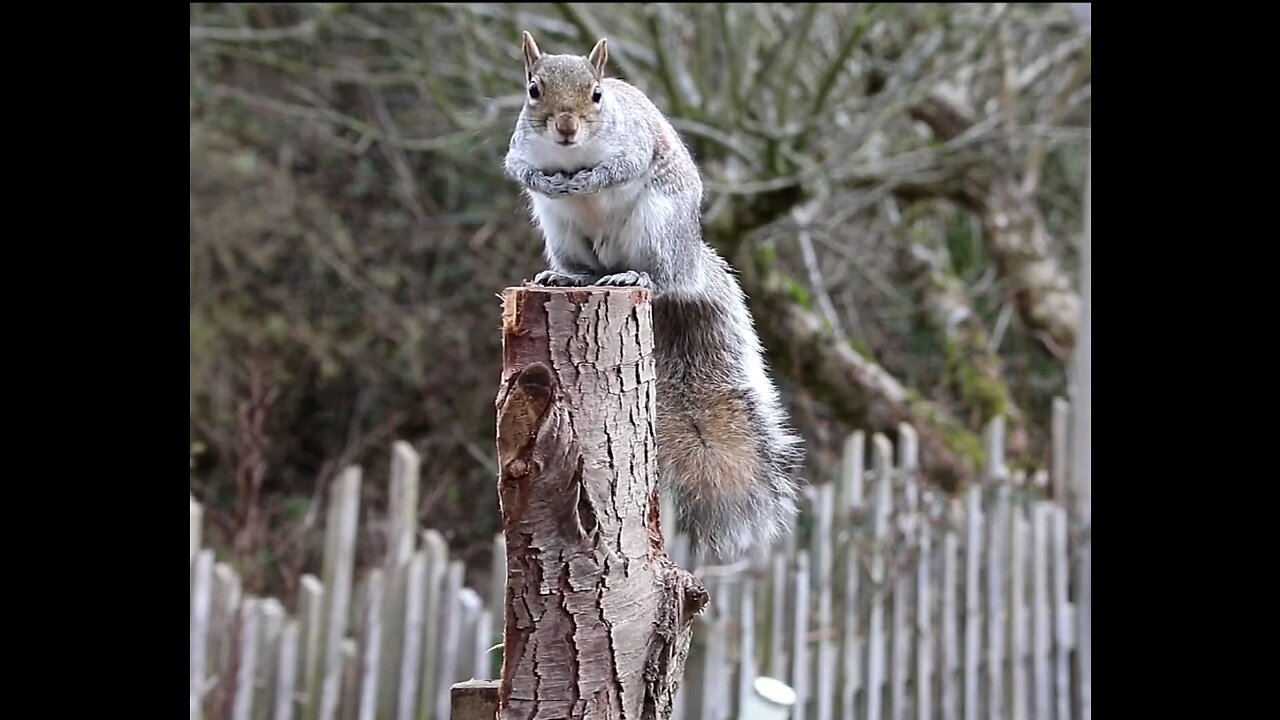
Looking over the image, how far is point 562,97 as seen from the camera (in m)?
1.67

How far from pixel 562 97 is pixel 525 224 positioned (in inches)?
132

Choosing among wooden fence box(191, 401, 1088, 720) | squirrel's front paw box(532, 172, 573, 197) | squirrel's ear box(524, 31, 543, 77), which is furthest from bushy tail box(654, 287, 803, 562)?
wooden fence box(191, 401, 1088, 720)

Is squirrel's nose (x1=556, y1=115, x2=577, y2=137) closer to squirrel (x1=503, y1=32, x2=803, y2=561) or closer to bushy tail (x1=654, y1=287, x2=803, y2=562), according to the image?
squirrel (x1=503, y1=32, x2=803, y2=561)

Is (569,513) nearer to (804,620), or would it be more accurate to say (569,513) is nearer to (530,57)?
(530,57)

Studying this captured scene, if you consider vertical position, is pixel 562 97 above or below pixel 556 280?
above

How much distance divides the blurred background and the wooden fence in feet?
2.11

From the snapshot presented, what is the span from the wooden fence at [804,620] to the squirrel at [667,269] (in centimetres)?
82

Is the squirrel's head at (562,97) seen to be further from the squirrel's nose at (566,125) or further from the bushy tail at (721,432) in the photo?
the bushy tail at (721,432)

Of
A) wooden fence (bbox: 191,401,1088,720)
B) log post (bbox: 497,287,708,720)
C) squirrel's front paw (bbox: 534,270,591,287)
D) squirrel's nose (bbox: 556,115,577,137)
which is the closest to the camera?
log post (bbox: 497,287,708,720)

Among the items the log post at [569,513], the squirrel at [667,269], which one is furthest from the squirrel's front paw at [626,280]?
the log post at [569,513]

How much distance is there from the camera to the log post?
141 centimetres

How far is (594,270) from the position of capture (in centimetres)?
190

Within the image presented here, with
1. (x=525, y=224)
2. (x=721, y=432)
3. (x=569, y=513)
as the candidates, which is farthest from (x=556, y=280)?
(x=525, y=224)

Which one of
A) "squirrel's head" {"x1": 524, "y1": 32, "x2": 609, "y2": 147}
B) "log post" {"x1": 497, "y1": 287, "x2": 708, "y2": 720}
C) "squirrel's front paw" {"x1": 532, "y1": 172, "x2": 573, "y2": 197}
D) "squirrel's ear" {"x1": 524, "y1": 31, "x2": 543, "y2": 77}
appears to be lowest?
"log post" {"x1": 497, "y1": 287, "x2": 708, "y2": 720}
